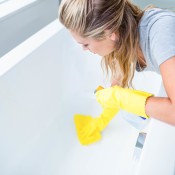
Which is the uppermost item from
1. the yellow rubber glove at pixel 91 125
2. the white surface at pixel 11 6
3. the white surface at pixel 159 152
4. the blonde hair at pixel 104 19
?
the blonde hair at pixel 104 19

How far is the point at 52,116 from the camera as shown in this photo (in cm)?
148

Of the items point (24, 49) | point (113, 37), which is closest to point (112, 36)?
point (113, 37)

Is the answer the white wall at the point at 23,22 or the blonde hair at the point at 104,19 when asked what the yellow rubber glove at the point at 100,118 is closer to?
the blonde hair at the point at 104,19

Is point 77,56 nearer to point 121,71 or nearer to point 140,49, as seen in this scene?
point 121,71

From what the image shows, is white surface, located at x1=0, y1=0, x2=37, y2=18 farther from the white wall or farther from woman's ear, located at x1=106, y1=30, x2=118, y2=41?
woman's ear, located at x1=106, y1=30, x2=118, y2=41

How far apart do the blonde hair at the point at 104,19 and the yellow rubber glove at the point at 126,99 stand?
0.42 ft

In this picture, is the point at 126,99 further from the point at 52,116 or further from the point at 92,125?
the point at 52,116

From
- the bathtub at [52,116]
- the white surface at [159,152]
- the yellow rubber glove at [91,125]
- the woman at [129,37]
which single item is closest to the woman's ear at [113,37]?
the woman at [129,37]

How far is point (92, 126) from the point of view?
1.43 meters

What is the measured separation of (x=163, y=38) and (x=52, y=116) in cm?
90

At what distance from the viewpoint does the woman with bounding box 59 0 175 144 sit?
0.74 meters

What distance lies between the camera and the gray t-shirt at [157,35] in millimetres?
725

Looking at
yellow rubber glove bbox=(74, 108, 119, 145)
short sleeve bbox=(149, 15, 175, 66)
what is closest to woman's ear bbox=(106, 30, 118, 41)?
short sleeve bbox=(149, 15, 175, 66)

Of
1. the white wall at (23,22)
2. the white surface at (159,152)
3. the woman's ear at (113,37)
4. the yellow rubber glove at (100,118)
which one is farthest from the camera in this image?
the white wall at (23,22)
